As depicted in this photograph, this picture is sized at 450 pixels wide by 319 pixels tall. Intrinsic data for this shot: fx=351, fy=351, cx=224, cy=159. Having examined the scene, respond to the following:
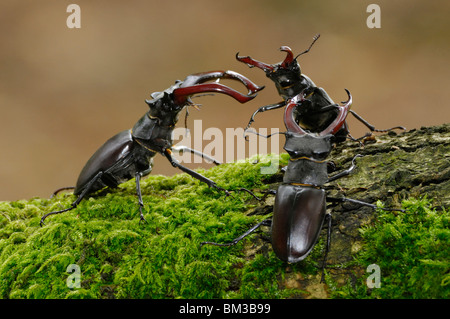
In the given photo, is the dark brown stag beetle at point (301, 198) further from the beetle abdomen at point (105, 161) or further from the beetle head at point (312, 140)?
the beetle abdomen at point (105, 161)

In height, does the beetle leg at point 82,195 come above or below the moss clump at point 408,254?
above

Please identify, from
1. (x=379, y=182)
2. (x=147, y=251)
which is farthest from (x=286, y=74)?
(x=147, y=251)

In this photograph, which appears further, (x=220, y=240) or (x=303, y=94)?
(x=303, y=94)

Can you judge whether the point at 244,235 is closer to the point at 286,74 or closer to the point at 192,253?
the point at 192,253

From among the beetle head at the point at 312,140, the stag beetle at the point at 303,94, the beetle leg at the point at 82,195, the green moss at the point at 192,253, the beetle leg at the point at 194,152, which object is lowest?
the green moss at the point at 192,253

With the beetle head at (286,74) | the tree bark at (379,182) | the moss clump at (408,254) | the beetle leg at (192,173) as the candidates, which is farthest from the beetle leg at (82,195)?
the moss clump at (408,254)

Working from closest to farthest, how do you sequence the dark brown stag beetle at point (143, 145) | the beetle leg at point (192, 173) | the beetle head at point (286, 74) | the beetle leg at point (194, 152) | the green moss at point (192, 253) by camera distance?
the green moss at point (192, 253) → the beetle leg at point (192, 173) → the dark brown stag beetle at point (143, 145) → the beetle head at point (286, 74) → the beetle leg at point (194, 152)
